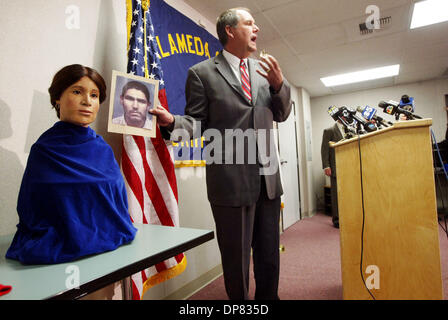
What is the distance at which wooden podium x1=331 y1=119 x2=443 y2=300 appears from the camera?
4.17 feet

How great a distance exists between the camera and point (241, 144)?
117 cm

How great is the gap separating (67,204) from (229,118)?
0.71 m

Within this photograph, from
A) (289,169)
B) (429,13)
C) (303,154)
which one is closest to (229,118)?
(429,13)

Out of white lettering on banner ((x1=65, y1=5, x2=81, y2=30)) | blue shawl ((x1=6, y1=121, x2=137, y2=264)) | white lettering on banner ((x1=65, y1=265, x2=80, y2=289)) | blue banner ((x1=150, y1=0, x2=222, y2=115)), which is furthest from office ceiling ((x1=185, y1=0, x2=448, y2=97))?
white lettering on banner ((x1=65, y1=265, x2=80, y2=289))

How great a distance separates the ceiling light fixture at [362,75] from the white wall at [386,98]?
31.1 inches

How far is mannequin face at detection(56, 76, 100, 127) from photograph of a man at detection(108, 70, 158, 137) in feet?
0.24

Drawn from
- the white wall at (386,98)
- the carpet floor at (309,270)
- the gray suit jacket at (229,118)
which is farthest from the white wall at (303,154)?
the gray suit jacket at (229,118)

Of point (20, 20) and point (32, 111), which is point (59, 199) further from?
point (20, 20)

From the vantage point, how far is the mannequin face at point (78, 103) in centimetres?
90

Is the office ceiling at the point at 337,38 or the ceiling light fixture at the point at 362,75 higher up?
the ceiling light fixture at the point at 362,75

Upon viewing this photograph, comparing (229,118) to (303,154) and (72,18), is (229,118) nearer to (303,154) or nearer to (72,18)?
(72,18)

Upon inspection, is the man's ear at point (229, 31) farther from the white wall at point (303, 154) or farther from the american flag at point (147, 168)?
the white wall at point (303, 154)

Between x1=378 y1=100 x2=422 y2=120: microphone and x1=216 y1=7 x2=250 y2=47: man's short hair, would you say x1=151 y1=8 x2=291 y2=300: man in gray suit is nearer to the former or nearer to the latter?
x1=216 y1=7 x2=250 y2=47: man's short hair

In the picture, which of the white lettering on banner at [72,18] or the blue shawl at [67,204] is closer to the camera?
the blue shawl at [67,204]
